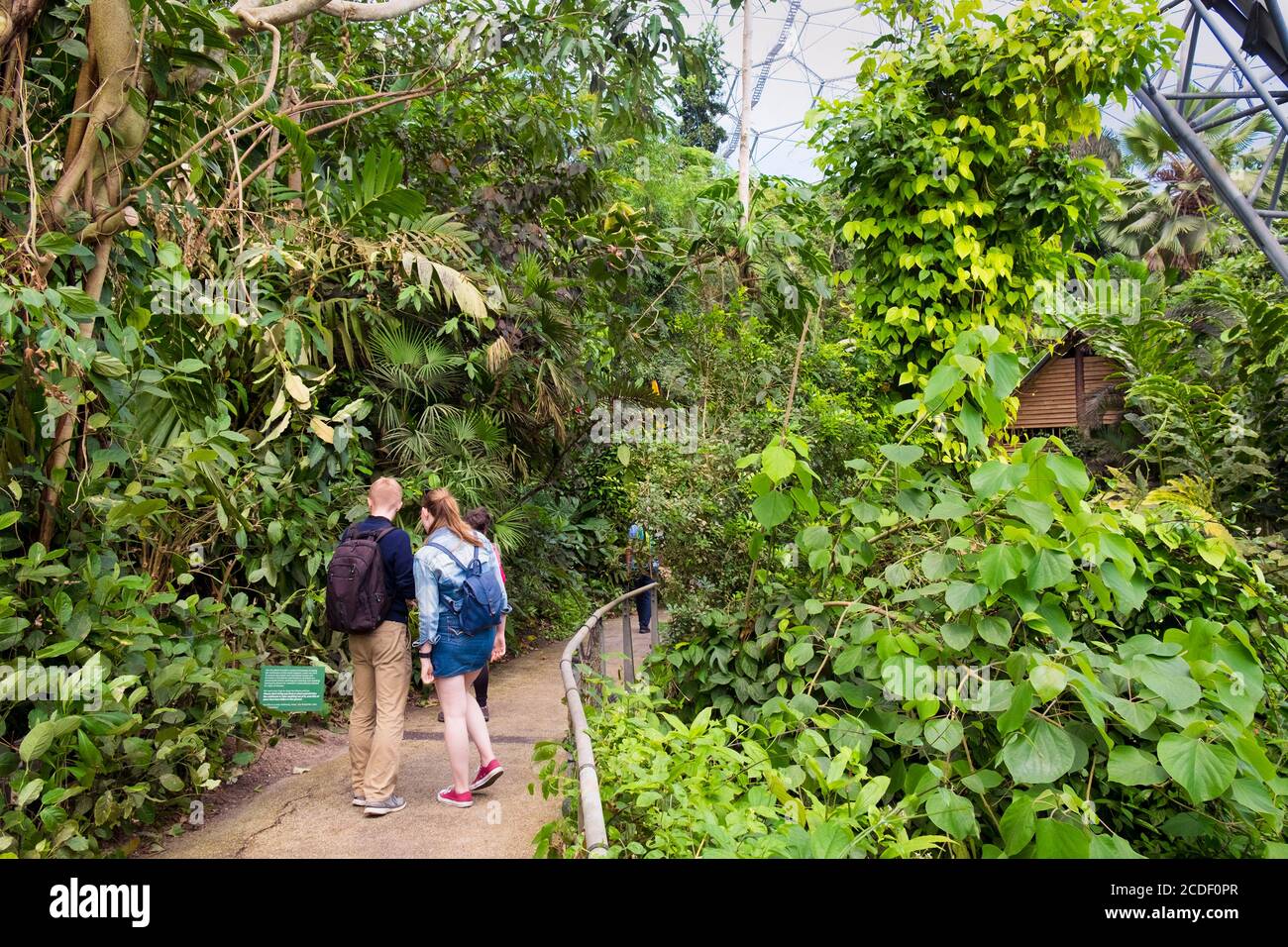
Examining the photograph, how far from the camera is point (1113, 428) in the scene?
1129cm

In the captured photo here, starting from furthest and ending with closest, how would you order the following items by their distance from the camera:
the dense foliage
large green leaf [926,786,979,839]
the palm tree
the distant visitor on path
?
the palm tree, the distant visitor on path, the dense foliage, large green leaf [926,786,979,839]

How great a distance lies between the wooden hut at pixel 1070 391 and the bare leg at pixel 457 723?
9191 mm

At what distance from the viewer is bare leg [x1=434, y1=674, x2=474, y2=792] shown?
4.75 metres

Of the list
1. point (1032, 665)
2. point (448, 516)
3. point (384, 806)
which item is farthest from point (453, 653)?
point (1032, 665)

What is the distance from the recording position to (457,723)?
4738mm

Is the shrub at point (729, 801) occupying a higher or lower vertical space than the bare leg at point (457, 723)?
higher

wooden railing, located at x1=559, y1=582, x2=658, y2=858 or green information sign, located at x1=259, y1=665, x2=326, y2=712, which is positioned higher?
wooden railing, located at x1=559, y1=582, x2=658, y2=858

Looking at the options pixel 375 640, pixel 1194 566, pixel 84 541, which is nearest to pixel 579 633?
pixel 375 640

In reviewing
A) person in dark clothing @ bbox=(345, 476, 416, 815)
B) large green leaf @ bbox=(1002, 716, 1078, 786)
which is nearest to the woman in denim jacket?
person in dark clothing @ bbox=(345, 476, 416, 815)

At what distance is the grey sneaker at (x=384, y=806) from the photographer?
4.72m

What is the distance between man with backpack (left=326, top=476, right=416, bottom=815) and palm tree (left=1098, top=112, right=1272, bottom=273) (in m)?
19.5

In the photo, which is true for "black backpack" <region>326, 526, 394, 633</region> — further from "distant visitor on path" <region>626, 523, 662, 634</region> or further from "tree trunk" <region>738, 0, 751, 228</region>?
"tree trunk" <region>738, 0, 751, 228</region>

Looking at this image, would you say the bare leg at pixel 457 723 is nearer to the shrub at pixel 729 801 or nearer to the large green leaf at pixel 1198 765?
the shrub at pixel 729 801

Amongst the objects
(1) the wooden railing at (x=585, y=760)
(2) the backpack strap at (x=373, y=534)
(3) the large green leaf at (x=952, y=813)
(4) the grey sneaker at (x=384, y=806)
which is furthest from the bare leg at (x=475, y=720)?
(3) the large green leaf at (x=952, y=813)
